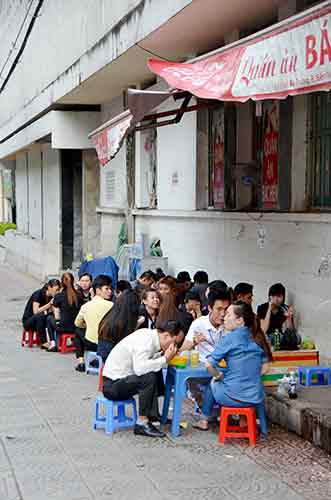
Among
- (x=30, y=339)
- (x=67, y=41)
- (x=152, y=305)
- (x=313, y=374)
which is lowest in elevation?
(x=30, y=339)

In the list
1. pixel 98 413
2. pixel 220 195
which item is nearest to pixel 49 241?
pixel 220 195

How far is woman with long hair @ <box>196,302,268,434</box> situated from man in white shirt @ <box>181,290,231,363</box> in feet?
2.49

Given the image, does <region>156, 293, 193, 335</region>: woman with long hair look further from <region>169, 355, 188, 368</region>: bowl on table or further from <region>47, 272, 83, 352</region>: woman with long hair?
<region>47, 272, 83, 352</region>: woman with long hair

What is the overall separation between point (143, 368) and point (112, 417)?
57 centimetres

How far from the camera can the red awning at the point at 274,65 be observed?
5.95 m

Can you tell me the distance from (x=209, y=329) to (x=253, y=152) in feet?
14.5

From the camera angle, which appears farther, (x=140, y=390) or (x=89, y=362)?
(x=89, y=362)

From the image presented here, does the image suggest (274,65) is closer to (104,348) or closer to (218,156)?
(104,348)

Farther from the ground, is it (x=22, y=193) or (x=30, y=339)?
(x=22, y=193)

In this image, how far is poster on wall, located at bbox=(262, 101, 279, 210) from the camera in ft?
35.0

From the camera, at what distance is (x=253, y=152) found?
1162 cm

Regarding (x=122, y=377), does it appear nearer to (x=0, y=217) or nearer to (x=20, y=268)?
(x=20, y=268)

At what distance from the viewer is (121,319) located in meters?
8.45

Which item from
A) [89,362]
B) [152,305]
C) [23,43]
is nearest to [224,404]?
[152,305]
